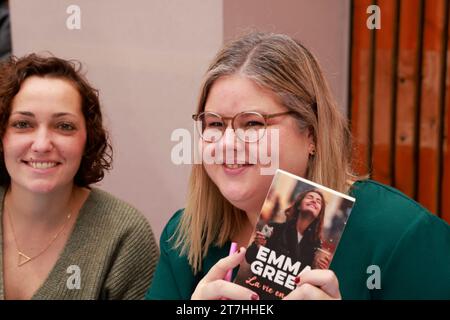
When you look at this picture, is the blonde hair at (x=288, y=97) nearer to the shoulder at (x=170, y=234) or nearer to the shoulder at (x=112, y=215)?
the shoulder at (x=170, y=234)

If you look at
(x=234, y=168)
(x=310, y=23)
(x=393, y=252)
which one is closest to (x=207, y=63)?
(x=310, y=23)

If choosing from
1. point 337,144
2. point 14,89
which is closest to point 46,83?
point 14,89

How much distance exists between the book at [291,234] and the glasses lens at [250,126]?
0.25m

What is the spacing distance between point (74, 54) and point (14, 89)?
83cm

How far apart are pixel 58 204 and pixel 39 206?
0.20 feet

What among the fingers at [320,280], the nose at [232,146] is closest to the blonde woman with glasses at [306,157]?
the nose at [232,146]

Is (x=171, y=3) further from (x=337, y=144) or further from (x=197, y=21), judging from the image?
(x=337, y=144)

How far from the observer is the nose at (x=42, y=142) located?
206cm

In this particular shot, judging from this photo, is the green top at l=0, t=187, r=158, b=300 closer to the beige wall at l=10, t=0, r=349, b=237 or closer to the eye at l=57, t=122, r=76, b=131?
the eye at l=57, t=122, r=76, b=131

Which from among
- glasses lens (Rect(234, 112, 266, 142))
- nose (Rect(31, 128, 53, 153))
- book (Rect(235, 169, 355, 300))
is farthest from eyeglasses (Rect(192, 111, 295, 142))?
nose (Rect(31, 128, 53, 153))

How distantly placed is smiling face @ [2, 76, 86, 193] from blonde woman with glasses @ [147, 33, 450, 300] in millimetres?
577

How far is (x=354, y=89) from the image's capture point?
2926mm

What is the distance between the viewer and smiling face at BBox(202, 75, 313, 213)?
5.32ft

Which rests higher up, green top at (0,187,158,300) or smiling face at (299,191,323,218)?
smiling face at (299,191,323,218)
